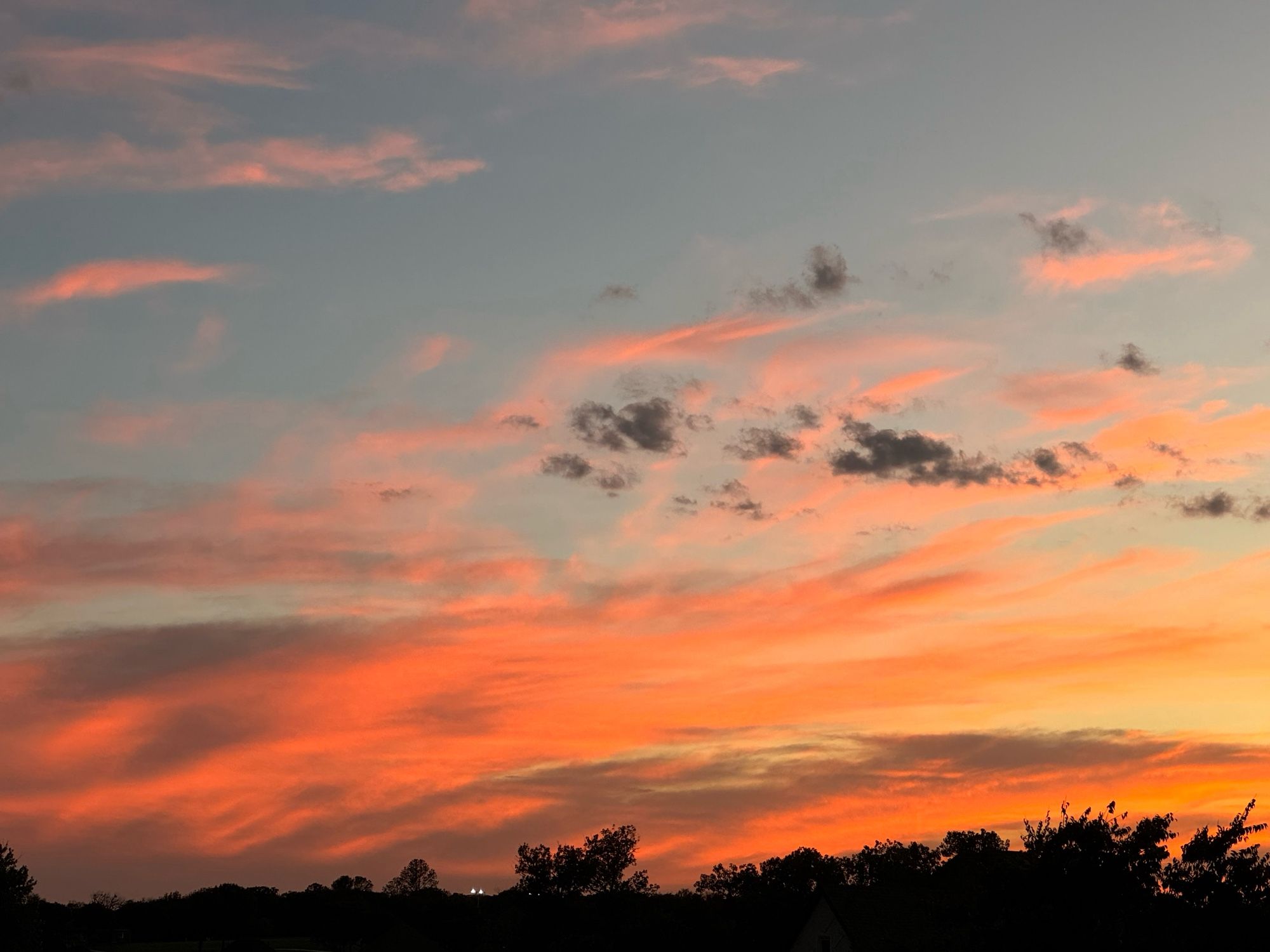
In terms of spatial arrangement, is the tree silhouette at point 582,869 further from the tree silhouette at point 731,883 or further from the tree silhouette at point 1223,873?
the tree silhouette at point 1223,873

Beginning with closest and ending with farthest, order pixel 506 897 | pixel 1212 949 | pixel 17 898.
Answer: pixel 1212 949
pixel 17 898
pixel 506 897

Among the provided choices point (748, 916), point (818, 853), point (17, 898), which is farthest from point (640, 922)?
point (17, 898)

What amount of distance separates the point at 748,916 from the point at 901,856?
3915cm

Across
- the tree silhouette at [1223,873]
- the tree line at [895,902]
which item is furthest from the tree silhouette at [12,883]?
the tree silhouette at [1223,873]

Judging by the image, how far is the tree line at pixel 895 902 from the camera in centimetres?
4419

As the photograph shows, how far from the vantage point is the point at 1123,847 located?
4600cm

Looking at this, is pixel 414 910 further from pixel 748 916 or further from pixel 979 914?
pixel 979 914

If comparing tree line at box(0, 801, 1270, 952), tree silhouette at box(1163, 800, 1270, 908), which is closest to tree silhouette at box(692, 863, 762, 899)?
tree line at box(0, 801, 1270, 952)

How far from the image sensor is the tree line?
4419cm

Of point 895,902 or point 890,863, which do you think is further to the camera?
→ point 890,863

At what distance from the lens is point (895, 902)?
9706cm

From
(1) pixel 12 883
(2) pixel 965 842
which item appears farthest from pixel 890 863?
(1) pixel 12 883

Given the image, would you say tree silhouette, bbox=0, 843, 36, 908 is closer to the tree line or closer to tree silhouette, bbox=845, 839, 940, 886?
the tree line

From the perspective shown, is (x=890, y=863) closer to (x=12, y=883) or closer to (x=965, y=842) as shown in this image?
(x=965, y=842)
